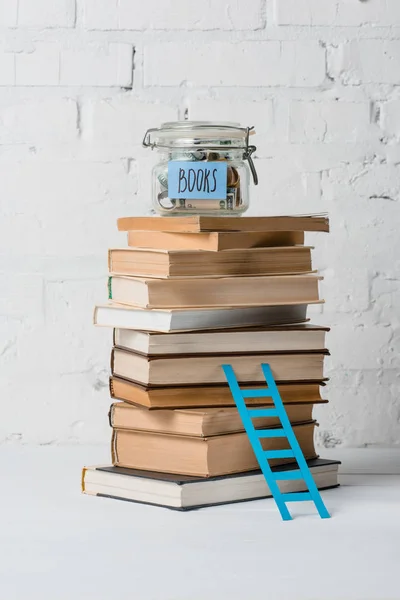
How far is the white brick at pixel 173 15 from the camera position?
72.4 inches

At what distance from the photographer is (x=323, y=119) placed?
6.10ft

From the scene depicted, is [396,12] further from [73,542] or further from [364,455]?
[73,542]

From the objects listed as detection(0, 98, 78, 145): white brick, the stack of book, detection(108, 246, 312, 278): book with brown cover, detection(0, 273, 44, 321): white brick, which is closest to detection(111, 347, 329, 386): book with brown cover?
the stack of book

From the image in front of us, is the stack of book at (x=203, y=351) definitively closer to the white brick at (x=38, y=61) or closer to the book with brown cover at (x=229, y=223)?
the book with brown cover at (x=229, y=223)

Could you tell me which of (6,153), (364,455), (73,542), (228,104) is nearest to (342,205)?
(228,104)

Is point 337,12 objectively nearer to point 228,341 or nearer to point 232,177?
point 232,177

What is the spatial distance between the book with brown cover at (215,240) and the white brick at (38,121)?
1.49ft

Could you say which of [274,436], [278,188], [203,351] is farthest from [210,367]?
[278,188]

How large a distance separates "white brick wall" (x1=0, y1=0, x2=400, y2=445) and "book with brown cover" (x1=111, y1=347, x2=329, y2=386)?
1.47 feet

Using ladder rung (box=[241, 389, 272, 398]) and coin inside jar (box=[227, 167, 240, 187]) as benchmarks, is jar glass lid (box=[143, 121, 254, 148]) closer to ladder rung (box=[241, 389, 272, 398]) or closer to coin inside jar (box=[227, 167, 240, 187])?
coin inside jar (box=[227, 167, 240, 187])

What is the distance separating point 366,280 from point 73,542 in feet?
2.92

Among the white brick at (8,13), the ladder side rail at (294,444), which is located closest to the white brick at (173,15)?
the white brick at (8,13)

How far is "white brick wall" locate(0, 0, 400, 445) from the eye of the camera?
184 cm

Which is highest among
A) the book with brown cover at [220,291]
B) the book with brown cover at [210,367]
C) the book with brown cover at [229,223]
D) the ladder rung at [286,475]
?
the book with brown cover at [229,223]
